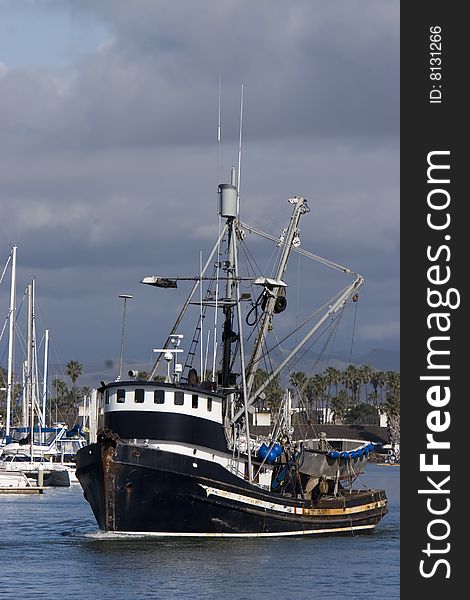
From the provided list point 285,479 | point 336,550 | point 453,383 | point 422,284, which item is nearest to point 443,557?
point 453,383

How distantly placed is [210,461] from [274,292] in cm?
1239

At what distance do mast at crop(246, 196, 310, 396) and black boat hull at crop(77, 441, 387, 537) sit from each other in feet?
27.4

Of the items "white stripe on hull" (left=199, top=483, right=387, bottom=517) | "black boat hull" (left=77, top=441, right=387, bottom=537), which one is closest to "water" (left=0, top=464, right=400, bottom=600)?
"black boat hull" (left=77, top=441, right=387, bottom=537)

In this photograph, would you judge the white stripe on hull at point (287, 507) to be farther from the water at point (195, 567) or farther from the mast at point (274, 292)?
the mast at point (274, 292)

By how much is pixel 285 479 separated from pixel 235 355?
5.61 m

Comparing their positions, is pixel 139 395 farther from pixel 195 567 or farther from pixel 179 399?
pixel 195 567

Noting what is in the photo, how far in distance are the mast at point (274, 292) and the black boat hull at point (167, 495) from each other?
835 cm

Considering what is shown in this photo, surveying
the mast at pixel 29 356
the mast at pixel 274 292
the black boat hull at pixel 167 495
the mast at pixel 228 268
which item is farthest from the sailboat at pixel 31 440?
the black boat hull at pixel 167 495

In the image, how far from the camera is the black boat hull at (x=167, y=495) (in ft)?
159

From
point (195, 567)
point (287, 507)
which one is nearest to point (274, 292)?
point (287, 507)

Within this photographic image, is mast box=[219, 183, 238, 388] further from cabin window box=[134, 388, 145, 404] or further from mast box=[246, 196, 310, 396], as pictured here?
cabin window box=[134, 388, 145, 404]

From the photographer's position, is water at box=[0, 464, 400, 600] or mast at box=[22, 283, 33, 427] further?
mast at box=[22, 283, 33, 427]

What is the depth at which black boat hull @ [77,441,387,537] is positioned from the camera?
48.6 meters

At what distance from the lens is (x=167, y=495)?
48.8 meters
